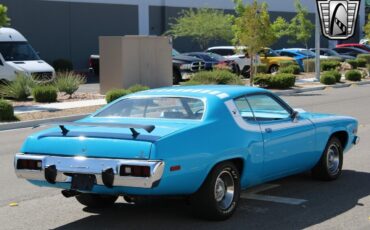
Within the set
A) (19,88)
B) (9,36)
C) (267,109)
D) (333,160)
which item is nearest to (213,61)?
(9,36)

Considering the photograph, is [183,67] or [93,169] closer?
[93,169]

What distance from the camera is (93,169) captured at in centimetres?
609

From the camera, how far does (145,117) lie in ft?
23.6

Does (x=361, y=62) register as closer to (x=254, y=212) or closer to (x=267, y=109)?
(x=267, y=109)

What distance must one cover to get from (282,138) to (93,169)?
92.4 inches

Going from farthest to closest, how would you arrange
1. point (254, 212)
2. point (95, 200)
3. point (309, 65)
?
point (309, 65)
point (95, 200)
point (254, 212)

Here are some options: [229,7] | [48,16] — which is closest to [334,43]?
[229,7]

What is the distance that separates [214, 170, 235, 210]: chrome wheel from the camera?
21.7ft

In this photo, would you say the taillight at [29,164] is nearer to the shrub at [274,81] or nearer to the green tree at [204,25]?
the shrub at [274,81]

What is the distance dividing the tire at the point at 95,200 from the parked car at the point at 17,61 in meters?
17.6

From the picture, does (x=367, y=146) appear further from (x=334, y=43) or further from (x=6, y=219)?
(x=334, y=43)

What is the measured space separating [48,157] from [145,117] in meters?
1.26

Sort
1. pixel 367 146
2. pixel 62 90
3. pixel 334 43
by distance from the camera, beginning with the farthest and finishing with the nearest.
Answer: pixel 334 43 → pixel 62 90 → pixel 367 146

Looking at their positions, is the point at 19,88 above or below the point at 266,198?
below
